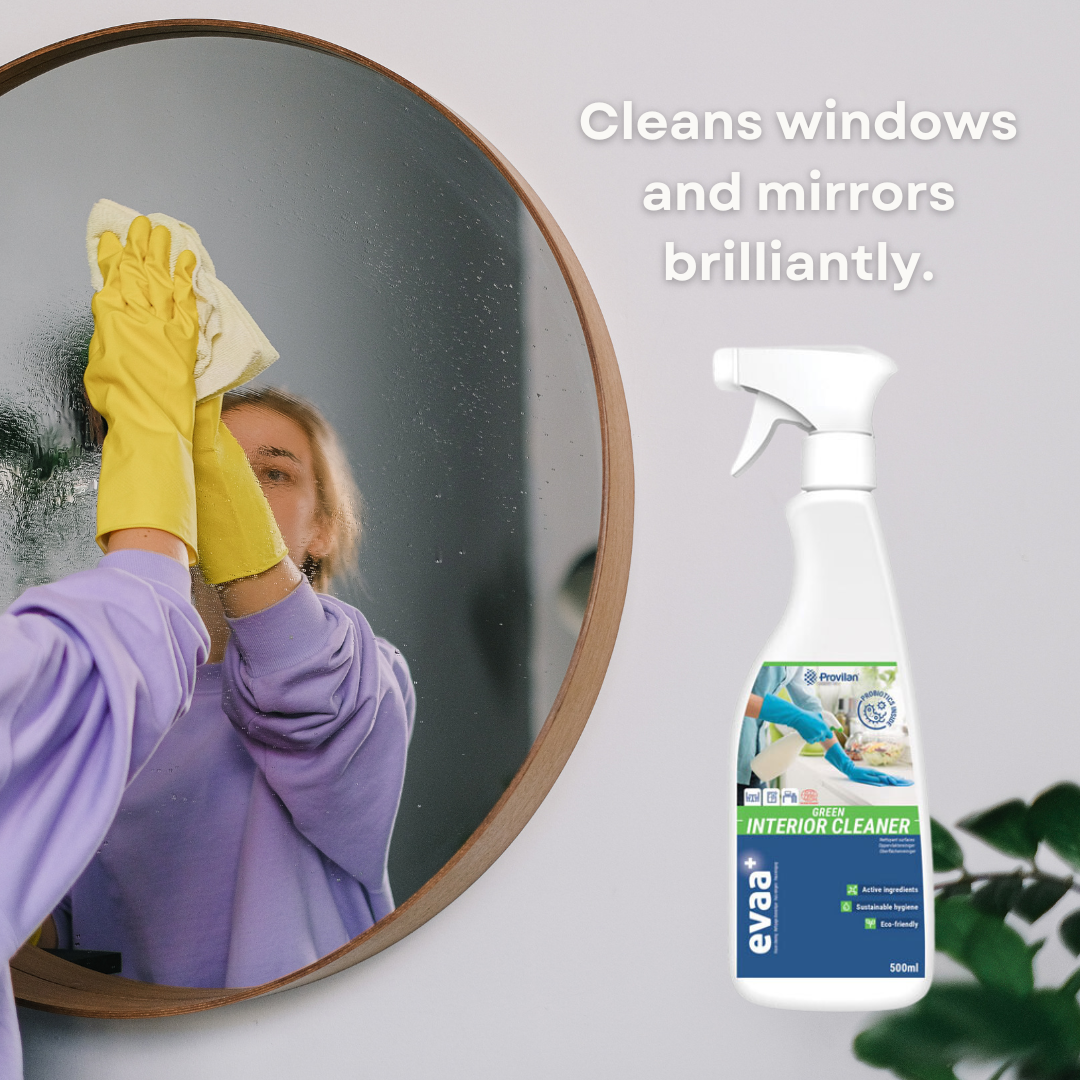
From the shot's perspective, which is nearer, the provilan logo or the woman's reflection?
the provilan logo

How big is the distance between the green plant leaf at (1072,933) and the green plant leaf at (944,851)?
0.07m

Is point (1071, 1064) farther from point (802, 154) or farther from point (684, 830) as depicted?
point (802, 154)

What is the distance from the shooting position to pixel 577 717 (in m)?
0.54

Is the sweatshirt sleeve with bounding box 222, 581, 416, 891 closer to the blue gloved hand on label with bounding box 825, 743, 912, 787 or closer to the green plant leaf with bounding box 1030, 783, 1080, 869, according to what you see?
the blue gloved hand on label with bounding box 825, 743, 912, 787

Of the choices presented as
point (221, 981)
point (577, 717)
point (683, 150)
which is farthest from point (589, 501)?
point (221, 981)

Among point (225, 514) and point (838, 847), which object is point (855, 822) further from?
point (225, 514)

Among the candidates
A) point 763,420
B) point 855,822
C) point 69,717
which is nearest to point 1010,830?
point 855,822

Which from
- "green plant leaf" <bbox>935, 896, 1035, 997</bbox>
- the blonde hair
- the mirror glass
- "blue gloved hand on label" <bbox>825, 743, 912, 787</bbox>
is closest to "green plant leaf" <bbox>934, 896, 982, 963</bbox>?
"green plant leaf" <bbox>935, 896, 1035, 997</bbox>

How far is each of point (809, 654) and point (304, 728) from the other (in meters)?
0.28

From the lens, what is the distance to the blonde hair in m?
0.55

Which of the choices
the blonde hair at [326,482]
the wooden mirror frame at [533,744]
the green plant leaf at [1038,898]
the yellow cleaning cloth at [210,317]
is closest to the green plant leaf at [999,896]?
the green plant leaf at [1038,898]

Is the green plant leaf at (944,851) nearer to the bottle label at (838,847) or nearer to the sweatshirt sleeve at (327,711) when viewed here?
the bottle label at (838,847)

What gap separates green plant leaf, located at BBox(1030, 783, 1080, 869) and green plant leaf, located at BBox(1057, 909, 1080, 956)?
0.12 feet

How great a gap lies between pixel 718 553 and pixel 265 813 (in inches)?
11.6
